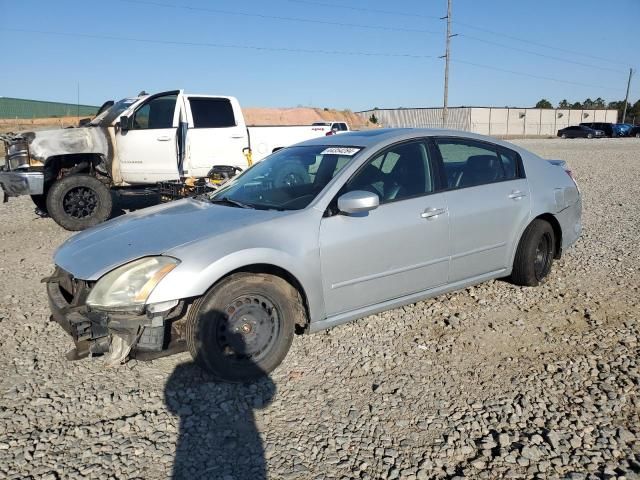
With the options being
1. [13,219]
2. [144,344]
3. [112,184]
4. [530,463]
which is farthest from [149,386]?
[13,219]

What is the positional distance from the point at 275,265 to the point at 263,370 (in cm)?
72

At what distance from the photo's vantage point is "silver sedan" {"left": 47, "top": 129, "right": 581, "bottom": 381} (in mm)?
3113

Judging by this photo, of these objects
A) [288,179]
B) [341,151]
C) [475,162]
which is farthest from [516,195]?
[288,179]

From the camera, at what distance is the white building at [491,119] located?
6400 cm

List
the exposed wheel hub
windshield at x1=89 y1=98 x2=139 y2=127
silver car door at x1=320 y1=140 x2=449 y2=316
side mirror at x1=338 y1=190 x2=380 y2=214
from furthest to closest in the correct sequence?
windshield at x1=89 y1=98 x2=139 y2=127 → silver car door at x1=320 y1=140 x2=449 y2=316 → side mirror at x1=338 y1=190 x2=380 y2=214 → the exposed wheel hub

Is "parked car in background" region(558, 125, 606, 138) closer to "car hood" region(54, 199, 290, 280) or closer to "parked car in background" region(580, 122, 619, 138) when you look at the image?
"parked car in background" region(580, 122, 619, 138)

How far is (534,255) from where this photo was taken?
4938 millimetres

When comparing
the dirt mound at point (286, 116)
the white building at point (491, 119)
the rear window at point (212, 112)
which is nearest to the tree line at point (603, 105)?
the white building at point (491, 119)

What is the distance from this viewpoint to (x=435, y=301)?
192 inches

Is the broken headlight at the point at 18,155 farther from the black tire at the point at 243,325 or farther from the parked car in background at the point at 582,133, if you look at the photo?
the parked car in background at the point at 582,133

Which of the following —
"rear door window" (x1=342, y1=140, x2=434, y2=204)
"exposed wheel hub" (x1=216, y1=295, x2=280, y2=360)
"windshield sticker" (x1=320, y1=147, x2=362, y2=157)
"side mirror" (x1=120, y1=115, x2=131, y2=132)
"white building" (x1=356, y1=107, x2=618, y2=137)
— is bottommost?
"exposed wheel hub" (x1=216, y1=295, x2=280, y2=360)

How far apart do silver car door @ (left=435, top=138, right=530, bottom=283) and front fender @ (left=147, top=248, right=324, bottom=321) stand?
4.38 feet

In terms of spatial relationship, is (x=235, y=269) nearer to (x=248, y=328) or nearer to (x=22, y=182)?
(x=248, y=328)

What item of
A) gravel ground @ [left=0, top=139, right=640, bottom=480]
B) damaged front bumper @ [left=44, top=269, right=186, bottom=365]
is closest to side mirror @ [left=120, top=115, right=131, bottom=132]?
gravel ground @ [left=0, top=139, right=640, bottom=480]
